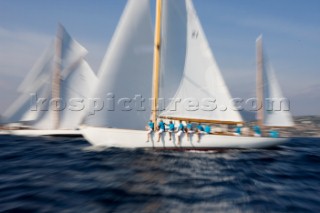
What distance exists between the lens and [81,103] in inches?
1250

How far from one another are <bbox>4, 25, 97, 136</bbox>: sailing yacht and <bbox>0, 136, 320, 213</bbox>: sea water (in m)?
13.5

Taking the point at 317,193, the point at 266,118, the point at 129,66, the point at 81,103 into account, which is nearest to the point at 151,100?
the point at 129,66

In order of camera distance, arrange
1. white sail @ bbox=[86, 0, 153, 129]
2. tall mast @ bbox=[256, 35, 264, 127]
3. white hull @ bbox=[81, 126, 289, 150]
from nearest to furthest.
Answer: white sail @ bbox=[86, 0, 153, 129] → white hull @ bbox=[81, 126, 289, 150] → tall mast @ bbox=[256, 35, 264, 127]

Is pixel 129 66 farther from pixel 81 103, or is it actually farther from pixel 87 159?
pixel 81 103

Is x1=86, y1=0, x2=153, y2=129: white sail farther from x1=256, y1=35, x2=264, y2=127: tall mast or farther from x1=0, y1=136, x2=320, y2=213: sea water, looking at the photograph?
x1=256, y1=35, x2=264, y2=127: tall mast

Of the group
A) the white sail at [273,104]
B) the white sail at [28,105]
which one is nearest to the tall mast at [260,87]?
the white sail at [273,104]

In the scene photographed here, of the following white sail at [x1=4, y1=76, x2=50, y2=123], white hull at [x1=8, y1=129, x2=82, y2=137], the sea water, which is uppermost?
white sail at [x1=4, y1=76, x2=50, y2=123]

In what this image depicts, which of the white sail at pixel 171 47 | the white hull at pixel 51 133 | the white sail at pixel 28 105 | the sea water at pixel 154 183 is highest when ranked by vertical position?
the white sail at pixel 171 47

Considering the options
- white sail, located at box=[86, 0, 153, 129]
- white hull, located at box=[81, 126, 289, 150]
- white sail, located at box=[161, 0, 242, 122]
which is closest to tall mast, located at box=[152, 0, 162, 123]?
white sail, located at box=[86, 0, 153, 129]

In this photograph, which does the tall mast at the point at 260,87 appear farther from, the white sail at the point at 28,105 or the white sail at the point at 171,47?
the white sail at the point at 28,105

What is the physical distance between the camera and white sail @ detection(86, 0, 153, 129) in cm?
1864

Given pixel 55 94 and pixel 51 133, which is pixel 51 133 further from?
pixel 55 94

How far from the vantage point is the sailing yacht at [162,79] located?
18.8m

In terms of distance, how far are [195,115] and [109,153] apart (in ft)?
22.1
